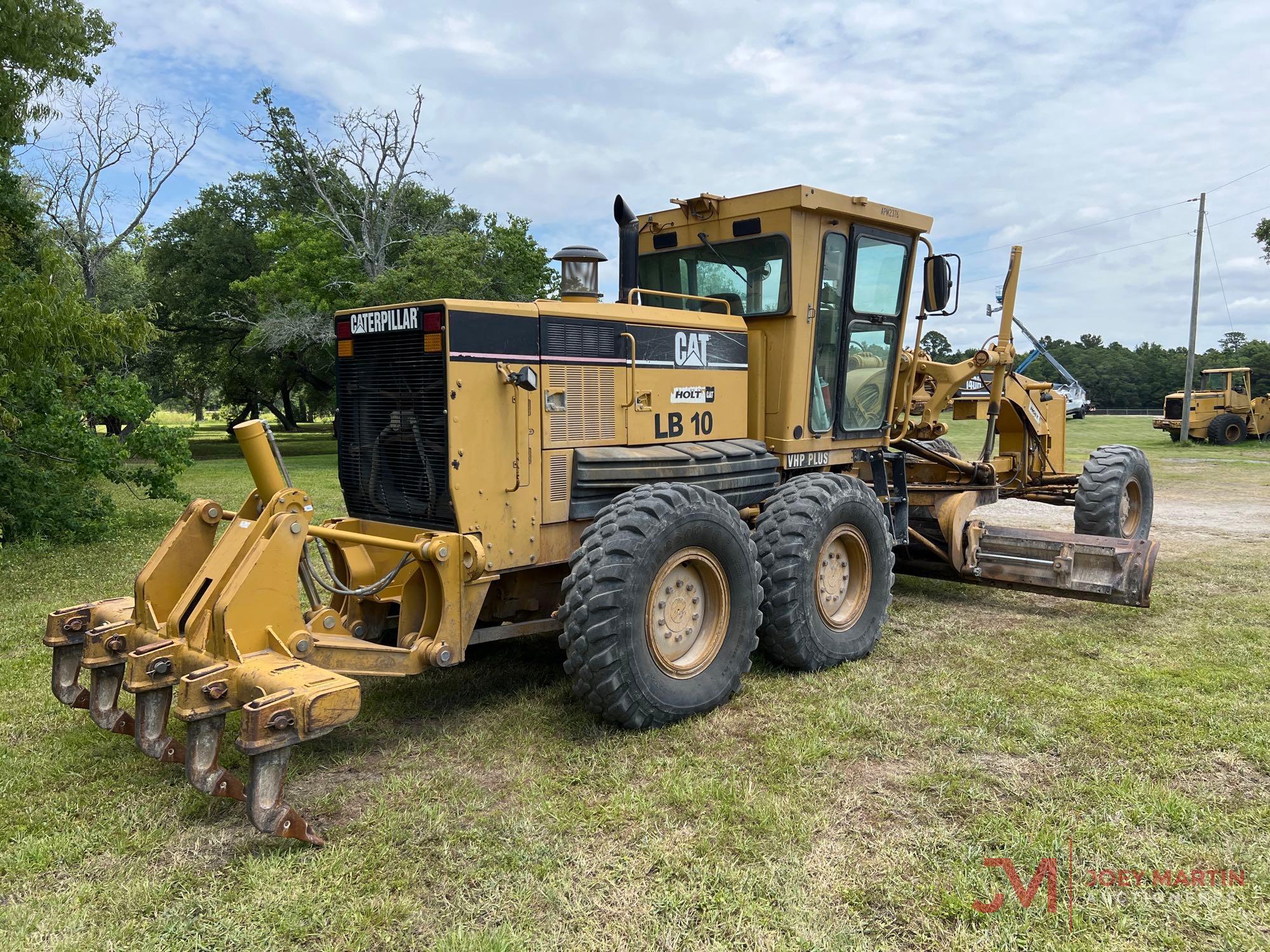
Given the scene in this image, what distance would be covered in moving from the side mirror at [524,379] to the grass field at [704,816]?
1.79m

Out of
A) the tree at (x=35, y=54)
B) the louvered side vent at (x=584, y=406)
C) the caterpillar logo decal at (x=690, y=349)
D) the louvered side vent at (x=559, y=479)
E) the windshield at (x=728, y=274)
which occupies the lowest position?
the louvered side vent at (x=559, y=479)

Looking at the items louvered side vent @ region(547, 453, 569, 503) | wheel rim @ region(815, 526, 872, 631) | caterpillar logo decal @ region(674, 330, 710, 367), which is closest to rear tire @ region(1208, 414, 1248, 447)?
wheel rim @ region(815, 526, 872, 631)

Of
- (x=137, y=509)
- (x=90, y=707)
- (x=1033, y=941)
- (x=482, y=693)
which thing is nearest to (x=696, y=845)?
(x=1033, y=941)

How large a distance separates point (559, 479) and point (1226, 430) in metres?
31.6

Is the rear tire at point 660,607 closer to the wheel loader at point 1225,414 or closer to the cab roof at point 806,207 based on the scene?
the cab roof at point 806,207

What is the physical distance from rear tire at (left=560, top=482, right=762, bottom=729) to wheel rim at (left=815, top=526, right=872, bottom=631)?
0.89m

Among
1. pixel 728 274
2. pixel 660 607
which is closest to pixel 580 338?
pixel 660 607

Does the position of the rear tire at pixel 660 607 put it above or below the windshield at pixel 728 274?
below

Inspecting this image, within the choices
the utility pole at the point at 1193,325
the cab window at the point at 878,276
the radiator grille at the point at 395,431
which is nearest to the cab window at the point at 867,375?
the cab window at the point at 878,276

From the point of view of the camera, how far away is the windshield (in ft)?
20.6

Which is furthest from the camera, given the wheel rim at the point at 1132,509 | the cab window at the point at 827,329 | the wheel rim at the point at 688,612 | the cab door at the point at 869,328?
the wheel rim at the point at 1132,509

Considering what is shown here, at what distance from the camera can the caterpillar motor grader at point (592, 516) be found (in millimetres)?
4109

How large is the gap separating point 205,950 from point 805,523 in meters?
3.79

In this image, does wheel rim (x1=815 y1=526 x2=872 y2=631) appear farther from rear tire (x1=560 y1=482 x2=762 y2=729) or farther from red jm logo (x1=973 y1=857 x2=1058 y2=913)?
red jm logo (x1=973 y1=857 x2=1058 y2=913)
